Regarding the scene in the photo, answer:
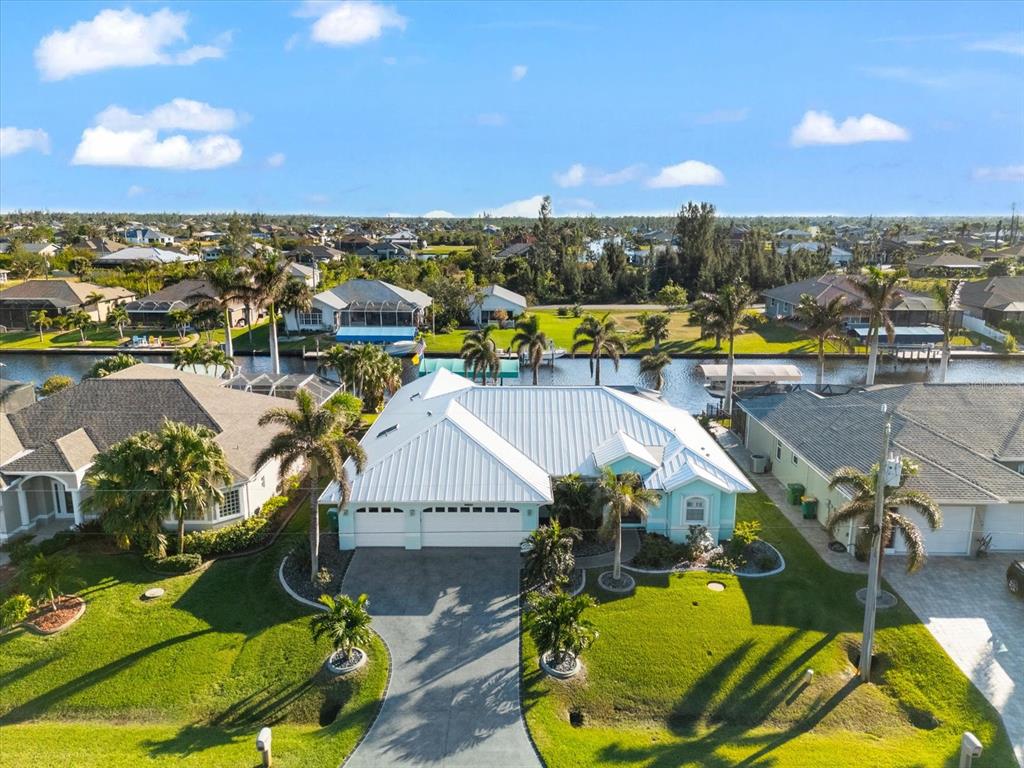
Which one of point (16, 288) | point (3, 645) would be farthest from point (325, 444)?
point (16, 288)

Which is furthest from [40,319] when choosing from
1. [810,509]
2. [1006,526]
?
[1006,526]

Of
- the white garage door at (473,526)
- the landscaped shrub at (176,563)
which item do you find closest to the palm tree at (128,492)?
the landscaped shrub at (176,563)

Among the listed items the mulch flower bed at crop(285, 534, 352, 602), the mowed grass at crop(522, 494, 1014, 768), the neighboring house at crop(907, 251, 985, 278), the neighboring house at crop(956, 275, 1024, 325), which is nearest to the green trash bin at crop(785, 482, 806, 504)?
the mowed grass at crop(522, 494, 1014, 768)

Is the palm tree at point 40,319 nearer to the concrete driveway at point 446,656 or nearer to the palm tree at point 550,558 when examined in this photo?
the concrete driveway at point 446,656

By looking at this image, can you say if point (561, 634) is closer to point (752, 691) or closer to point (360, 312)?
point (752, 691)

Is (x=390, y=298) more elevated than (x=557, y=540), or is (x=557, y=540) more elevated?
(x=390, y=298)

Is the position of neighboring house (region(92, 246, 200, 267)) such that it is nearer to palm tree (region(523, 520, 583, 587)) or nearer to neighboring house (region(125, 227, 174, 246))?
neighboring house (region(125, 227, 174, 246))

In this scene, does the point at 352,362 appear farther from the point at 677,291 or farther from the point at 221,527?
the point at 677,291

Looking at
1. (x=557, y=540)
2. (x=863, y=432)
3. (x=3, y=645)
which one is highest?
(x=863, y=432)
